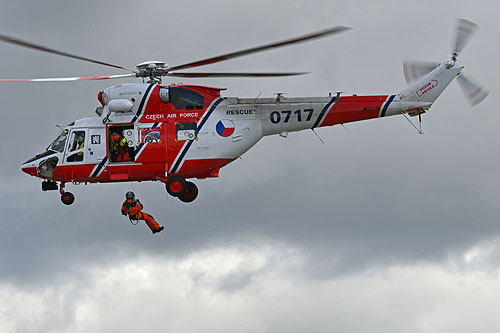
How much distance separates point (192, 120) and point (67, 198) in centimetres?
534

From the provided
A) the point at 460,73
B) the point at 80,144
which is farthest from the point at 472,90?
the point at 80,144

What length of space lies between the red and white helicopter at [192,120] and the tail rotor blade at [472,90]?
0.11ft

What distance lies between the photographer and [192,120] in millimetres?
27766

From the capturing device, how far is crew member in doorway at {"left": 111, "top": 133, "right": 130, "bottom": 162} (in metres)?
27.9

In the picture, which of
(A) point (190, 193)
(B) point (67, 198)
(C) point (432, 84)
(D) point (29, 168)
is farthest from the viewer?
(D) point (29, 168)

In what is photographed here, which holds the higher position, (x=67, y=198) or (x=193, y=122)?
(x=193, y=122)

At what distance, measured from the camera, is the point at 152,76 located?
27844mm

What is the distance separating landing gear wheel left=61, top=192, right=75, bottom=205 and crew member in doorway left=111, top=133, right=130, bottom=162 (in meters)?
2.16

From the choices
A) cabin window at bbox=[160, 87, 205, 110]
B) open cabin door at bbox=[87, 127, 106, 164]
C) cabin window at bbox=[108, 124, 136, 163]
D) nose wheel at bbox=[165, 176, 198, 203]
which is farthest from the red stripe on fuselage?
open cabin door at bbox=[87, 127, 106, 164]

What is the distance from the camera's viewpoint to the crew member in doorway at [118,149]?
2788cm

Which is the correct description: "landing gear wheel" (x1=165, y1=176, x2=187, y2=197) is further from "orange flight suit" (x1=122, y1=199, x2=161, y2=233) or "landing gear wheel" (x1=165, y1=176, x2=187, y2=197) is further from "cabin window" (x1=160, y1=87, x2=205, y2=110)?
"cabin window" (x1=160, y1=87, x2=205, y2=110)

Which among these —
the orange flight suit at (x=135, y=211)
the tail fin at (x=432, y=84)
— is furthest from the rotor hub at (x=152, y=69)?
the tail fin at (x=432, y=84)

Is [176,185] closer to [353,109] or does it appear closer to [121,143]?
[121,143]

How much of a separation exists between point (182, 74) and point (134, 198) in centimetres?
460
